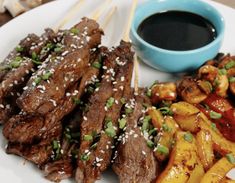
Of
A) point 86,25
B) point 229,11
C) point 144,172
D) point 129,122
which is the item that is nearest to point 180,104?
point 129,122

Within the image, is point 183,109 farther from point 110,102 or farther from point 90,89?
point 90,89

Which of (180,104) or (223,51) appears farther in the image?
(223,51)

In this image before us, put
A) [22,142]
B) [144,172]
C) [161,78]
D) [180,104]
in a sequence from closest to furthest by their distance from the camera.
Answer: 1. [144,172]
2. [22,142]
3. [180,104]
4. [161,78]

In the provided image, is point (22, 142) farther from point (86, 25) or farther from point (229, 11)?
point (229, 11)

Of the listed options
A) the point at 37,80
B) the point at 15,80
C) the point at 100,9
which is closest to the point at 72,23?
the point at 100,9

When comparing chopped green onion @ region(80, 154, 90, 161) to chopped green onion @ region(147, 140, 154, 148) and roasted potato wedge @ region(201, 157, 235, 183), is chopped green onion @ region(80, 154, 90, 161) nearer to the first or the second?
chopped green onion @ region(147, 140, 154, 148)

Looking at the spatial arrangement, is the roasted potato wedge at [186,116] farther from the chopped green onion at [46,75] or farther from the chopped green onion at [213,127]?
the chopped green onion at [46,75]

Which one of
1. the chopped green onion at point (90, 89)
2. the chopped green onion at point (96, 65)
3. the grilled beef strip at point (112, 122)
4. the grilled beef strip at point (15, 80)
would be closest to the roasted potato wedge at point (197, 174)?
the grilled beef strip at point (112, 122)
